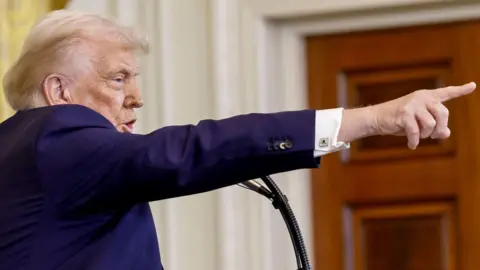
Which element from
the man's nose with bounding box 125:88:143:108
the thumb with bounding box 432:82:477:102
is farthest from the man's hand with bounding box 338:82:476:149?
the man's nose with bounding box 125:88:143:108

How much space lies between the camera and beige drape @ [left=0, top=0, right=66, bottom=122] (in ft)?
6.89

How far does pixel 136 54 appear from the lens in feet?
4.79

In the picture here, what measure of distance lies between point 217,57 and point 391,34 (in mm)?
439

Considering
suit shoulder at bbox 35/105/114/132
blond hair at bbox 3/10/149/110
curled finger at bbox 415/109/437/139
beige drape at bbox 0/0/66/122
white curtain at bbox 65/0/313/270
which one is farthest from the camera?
white curtain at bbox 65/0/313/270

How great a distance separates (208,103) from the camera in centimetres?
226

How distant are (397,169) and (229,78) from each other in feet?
1.54

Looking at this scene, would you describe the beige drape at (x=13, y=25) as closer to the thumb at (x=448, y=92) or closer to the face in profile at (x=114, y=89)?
the face in profile at (x=114, y=89)

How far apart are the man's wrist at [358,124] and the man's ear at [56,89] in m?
0.45

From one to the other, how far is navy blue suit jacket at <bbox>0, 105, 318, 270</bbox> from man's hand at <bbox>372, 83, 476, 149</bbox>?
91 mm

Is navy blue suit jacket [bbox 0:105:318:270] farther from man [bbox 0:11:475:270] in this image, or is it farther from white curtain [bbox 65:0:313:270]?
white curtain [bbox 65:0:313:270]

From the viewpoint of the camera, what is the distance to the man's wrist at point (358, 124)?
3.60ft

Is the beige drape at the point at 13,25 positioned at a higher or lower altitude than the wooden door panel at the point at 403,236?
higher

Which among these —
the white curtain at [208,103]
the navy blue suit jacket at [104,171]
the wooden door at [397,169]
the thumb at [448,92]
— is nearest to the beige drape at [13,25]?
the white curtain at [208,103]

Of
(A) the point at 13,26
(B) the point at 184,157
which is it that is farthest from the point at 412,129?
(A) the point at 13,26
